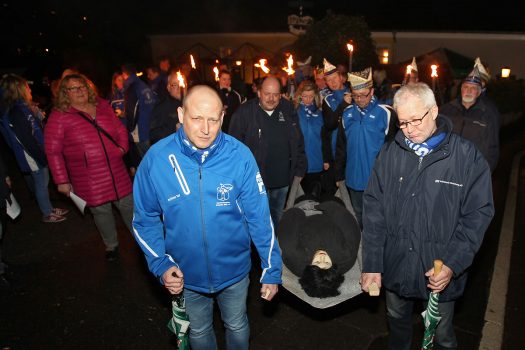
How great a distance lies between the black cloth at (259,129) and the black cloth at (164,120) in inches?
43.7

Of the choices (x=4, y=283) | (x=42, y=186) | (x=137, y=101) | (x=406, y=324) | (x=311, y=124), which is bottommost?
(x=4, y=283)

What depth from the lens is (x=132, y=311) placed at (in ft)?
15.2

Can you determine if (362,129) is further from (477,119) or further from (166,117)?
(166,117)

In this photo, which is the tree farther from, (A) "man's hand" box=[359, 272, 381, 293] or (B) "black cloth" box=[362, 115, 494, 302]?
(A) "man's hand" box=[359, 272, 381, 293]

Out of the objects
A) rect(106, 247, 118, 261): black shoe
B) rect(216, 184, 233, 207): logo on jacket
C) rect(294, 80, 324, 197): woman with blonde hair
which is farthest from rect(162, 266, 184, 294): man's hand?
rect(294, 80, 324, 197): woman with blonde hair

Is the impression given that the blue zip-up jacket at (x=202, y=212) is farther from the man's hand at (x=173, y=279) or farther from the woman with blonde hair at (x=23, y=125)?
the woman with blonde hair at (x=23, y=125)

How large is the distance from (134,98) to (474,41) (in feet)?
77.2

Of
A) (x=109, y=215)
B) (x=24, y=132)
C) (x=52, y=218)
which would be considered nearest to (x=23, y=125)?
(x=24, y=132)

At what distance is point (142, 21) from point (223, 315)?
114 feet

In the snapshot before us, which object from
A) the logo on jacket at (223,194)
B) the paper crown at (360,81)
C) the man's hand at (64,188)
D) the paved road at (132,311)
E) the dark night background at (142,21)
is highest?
the dark night background at (142,21)

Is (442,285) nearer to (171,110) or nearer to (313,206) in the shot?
(313,206)

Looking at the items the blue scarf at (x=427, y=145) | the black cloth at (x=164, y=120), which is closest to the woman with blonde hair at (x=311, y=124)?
the black cloth at (x=164, y=120)

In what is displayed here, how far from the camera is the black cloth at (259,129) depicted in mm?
5211

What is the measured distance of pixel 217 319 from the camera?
14.7ft
